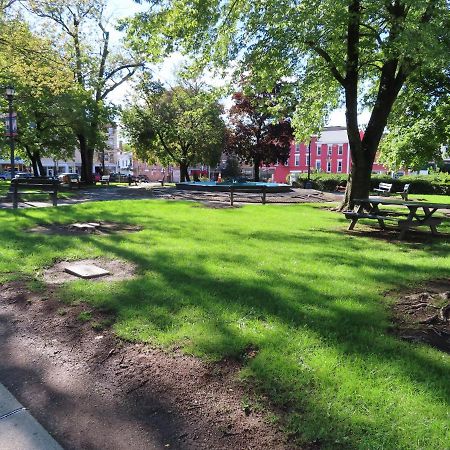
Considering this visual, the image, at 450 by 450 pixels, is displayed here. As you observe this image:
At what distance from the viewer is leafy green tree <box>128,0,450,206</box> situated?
415 inches

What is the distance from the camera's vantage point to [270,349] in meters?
3.38

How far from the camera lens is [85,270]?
571cm

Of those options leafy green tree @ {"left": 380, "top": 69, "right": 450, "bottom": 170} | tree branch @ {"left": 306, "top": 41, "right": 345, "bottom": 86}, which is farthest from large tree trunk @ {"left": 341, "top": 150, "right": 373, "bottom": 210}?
leafy green tree @ {"left": 380, "top": 69, "right": 450, "bottom": 170}

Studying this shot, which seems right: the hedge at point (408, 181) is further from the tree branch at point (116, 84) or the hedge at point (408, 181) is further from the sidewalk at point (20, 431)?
the sidewalk at point (20, 431)

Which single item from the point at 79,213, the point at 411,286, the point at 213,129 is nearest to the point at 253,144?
the point at 213,129

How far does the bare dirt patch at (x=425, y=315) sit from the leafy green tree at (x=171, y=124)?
36.7 m

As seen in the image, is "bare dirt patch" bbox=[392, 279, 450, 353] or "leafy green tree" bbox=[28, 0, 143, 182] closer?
"bare dirt patch" bbox=[392, 279, 450, 353]

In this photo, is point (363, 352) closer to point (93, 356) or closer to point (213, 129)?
point (93, 356)

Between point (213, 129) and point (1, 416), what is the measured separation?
147 feet

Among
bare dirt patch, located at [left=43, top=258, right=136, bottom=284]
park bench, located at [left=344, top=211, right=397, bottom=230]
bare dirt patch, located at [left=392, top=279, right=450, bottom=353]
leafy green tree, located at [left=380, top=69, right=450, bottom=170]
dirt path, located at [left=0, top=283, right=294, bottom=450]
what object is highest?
leafy green tree, located at [left=380, top=69, right=450, bottom=170]

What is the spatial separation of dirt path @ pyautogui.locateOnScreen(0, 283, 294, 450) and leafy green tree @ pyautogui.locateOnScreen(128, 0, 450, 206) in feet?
30.3

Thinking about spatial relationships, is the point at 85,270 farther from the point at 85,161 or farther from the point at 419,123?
the point at 85,161

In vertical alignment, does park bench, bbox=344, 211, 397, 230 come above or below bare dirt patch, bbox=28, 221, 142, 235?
above

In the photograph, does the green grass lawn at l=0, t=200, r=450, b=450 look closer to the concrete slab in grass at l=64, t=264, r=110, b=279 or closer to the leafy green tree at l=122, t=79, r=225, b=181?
the concrete slab in grass at l=64, t=264, r=110, b=279
